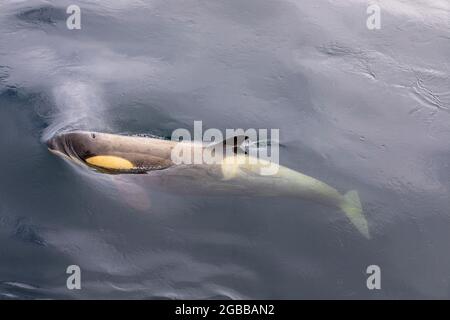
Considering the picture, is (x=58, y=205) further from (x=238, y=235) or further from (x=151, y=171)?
(x=238, y=235)

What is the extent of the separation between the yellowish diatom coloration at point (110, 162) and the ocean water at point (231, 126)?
0.30m

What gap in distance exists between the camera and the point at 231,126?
45.9 feet

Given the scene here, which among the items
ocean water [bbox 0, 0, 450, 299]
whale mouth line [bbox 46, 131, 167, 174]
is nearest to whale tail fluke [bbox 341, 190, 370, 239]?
ocean water [bbox 0, 0, 450, 299]

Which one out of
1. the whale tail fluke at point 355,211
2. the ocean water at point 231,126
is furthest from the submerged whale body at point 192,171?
the ocean water at point 231,126

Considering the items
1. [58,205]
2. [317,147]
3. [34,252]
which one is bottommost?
[34,252]

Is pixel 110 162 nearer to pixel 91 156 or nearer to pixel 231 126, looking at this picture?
pixel 91 156

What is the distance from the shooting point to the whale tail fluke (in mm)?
11875

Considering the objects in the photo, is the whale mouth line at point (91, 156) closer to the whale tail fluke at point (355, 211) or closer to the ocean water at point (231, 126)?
the ocean water at point (231, 126)

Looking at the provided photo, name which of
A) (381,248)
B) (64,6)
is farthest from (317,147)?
(64,6)

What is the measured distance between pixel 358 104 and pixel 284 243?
16.4ft

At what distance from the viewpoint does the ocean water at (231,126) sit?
11102 mm

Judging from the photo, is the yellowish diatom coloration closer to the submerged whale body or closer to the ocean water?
the submerged whale body
